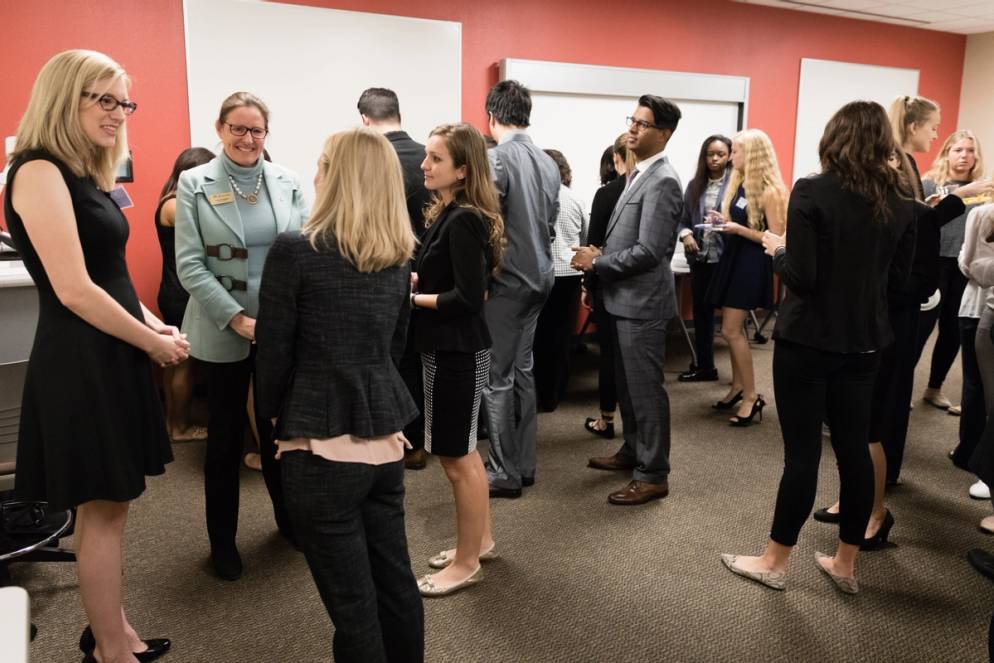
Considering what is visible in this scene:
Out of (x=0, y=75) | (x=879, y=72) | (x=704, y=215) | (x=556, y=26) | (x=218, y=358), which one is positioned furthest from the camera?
(x=879, y=72)

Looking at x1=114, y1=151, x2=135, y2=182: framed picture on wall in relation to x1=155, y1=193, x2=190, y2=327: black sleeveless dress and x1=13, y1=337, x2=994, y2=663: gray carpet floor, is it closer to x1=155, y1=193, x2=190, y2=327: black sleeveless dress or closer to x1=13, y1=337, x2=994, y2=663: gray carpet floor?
x1=155, y1=193, x2=190, y2=327: black sleeveless dress

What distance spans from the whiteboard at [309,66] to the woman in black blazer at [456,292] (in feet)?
6.84

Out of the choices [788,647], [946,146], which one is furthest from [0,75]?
[946,146]

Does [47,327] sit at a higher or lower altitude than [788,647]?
higher

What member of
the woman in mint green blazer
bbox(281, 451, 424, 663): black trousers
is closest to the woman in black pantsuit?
the woman in mint green blazer

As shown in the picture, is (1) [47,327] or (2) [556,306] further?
(2) [556,306]

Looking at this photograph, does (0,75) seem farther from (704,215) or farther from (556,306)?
(704,215)

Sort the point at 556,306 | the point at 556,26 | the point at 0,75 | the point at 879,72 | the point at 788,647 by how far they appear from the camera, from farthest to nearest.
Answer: the point at 879,72
the point at 556,26
the point at 556,306
the point at 0,75
the point at 788,647

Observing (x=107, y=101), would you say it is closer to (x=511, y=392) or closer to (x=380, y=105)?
(x=380, y=105)

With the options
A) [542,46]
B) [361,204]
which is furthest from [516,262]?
[542,46]

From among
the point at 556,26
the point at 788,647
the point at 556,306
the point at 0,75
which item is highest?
the point at 556,26

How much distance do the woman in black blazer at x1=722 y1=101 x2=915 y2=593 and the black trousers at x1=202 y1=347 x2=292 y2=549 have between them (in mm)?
1578

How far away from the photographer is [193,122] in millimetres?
4051

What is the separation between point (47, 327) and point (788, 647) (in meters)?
1.99
